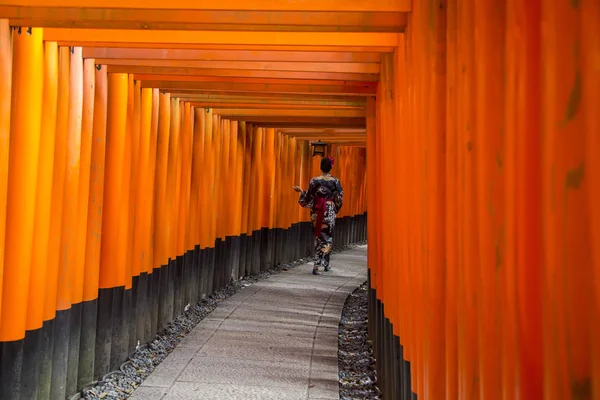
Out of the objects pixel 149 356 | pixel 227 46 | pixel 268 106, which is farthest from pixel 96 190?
pixel 268 106

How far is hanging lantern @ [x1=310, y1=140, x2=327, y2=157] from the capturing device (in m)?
16.4

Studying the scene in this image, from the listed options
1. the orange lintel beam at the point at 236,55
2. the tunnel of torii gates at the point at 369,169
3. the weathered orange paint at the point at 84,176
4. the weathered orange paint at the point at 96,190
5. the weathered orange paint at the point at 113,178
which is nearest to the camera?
the tunnel of torii gates at the point at 369,169

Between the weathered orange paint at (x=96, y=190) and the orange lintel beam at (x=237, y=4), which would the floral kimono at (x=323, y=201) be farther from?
the orange lintel beam at (x=237, y=4)

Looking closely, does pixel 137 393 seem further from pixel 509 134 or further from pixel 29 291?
pixel 509 134

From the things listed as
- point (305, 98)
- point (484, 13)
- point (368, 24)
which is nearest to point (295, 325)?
A: point (305, 98)

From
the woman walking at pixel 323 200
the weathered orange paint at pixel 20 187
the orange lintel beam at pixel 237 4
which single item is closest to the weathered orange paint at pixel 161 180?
the weathered orange paint at pixel 20 187

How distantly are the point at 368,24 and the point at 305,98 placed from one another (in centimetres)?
386

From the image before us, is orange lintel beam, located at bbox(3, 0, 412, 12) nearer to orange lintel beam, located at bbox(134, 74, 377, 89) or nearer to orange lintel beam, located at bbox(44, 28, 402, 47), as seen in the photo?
orange lintel beam, located at bbox(44, 28, 402, 47)

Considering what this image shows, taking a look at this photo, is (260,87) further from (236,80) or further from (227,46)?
(227,46)

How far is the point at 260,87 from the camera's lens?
684cm

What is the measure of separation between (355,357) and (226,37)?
149 inches

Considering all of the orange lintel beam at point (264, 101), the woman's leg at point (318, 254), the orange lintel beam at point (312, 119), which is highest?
the orange lintel beam at point (312, 119)

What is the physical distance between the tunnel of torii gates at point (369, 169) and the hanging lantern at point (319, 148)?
671cm

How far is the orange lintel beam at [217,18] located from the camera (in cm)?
387
